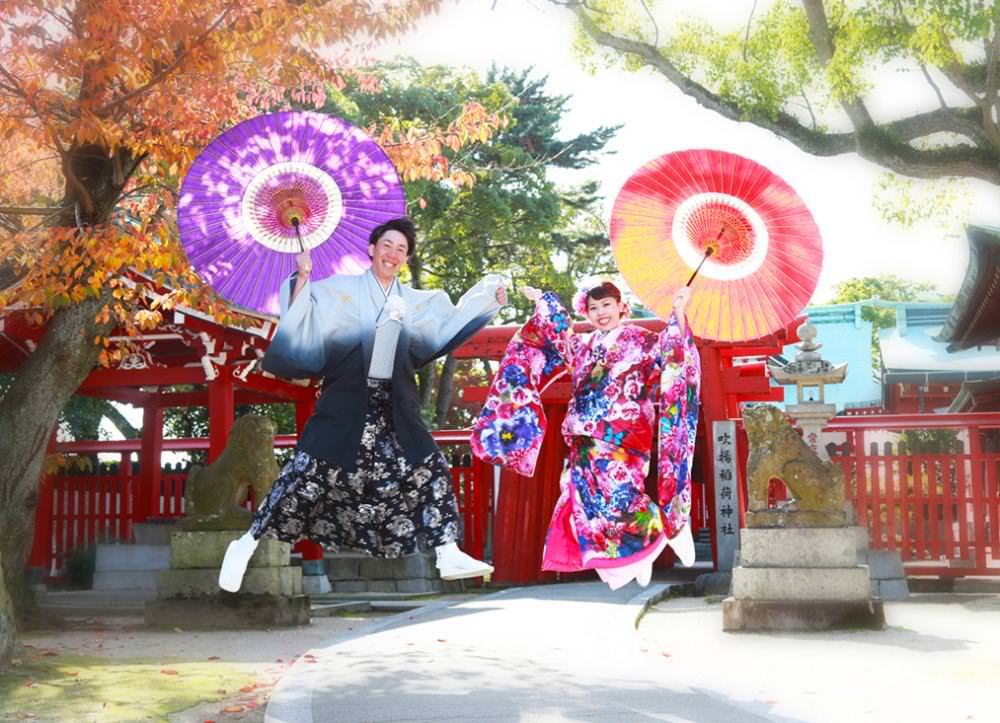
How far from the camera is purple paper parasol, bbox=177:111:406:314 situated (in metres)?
6.68

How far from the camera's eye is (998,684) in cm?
763

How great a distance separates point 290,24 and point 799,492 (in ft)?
20.2

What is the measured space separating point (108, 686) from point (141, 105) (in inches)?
182

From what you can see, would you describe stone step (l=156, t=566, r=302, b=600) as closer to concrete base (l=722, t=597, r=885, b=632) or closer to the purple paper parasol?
concrete base (l=722, t=597, r=885, b=632)

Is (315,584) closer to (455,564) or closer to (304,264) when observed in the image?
(455,564)

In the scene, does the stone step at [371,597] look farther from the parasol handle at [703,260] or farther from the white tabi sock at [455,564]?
the parasol handle at [703,260]

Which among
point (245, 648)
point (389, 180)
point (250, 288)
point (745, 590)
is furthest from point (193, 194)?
point (745, 590)

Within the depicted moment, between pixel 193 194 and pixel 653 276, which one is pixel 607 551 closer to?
pixel 653 276

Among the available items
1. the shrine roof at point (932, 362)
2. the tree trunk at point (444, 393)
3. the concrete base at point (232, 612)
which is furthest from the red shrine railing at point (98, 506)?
the shrine roof at point (932, 362)

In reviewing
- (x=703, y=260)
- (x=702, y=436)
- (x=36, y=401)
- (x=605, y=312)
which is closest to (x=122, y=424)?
(x=702, y=436)

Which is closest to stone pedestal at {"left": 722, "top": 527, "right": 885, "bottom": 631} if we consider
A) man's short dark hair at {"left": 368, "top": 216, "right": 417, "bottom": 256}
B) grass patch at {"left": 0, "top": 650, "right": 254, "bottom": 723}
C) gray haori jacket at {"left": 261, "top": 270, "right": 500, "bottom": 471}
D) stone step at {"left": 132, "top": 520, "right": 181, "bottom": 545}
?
grass patch at {"left": 0, "top": 650, "right": 254, "bottom": 723}

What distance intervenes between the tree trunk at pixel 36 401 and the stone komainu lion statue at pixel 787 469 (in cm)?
624

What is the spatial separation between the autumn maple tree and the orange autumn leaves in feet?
0.05

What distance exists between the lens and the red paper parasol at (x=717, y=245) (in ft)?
22.9
